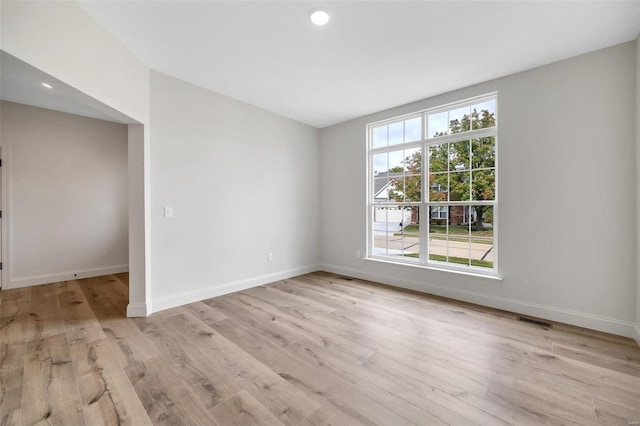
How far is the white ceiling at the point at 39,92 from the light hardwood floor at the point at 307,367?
82.0 inches

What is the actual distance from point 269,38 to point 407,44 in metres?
1.30

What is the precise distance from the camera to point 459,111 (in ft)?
11.4

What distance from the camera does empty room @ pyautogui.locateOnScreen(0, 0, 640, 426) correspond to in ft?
5.64

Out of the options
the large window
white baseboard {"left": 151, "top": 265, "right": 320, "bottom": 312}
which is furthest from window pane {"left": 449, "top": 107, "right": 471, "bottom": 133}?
white baseboard {"left": 151, "top": 265, "right": 320, "bottom": 312}

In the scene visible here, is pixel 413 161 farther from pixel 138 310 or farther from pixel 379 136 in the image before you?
pixel 138 310

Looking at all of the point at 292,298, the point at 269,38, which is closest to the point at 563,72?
the point at 269,38

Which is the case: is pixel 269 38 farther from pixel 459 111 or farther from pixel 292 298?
pixel 292 298

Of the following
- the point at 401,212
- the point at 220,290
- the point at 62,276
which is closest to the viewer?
the point at 220,290

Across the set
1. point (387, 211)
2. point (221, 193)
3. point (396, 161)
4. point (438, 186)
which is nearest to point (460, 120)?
point (438, 186)

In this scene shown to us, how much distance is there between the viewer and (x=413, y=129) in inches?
155

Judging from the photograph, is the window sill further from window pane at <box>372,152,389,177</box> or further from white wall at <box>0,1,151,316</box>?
white wall at <box>0,1,151,316</box>

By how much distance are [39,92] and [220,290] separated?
11.9 ft

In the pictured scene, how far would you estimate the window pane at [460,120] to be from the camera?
3395 mm

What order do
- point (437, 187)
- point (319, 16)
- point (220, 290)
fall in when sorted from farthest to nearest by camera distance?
1. point (437, 187)
2. point (220, 290)
3. point (319, 16)
